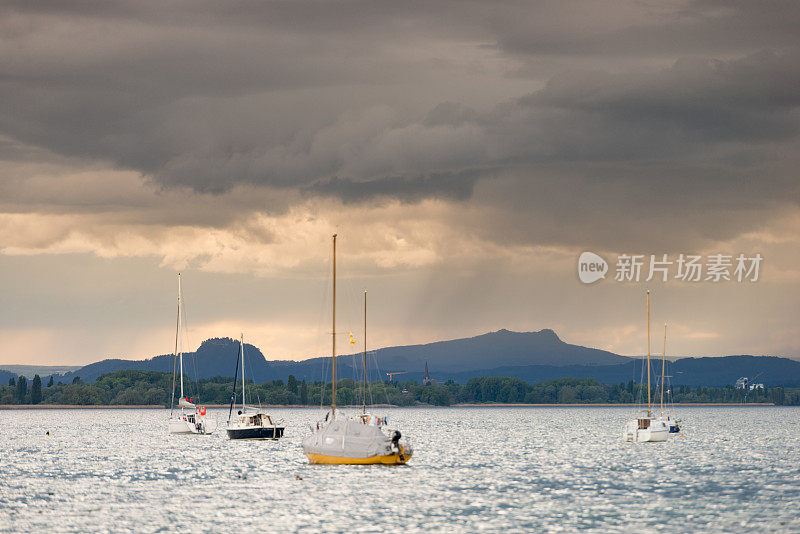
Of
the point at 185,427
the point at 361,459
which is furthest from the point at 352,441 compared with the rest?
the point at 185,427

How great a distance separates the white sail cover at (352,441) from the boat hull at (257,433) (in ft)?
171

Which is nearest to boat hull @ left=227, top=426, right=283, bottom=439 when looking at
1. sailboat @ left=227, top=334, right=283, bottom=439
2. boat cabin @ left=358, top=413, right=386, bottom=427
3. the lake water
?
sailboat @ left=227, top=334, right=283, bottom=439

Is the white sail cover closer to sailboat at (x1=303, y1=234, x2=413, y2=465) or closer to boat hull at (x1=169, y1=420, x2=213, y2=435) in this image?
sailboat at (x1=303, y1=234, x2=413, y2=465)

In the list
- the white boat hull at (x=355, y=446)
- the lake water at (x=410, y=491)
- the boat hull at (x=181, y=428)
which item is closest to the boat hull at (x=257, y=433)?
the lake water at (x=410, y=491)

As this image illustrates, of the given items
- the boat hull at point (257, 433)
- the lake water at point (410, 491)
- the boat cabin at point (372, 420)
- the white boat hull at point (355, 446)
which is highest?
the boat cabin at point (372, 420)

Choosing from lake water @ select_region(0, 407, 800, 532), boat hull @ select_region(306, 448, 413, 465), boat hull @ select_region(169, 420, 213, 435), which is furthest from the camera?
boat hull @ select_region(169, 420, 213, 435)

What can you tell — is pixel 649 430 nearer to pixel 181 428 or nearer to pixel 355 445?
pixel 355 445

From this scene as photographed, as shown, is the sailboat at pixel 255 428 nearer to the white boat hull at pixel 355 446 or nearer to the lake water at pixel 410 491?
the lake water at pixel 410 491

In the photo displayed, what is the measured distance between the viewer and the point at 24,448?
165 meters

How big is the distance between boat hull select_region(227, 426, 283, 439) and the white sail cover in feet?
171

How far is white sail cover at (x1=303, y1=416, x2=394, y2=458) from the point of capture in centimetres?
10081

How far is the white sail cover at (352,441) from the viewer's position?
100812 millimetres

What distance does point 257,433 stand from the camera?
15638 cm

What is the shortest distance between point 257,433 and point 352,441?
5812 centimetres
